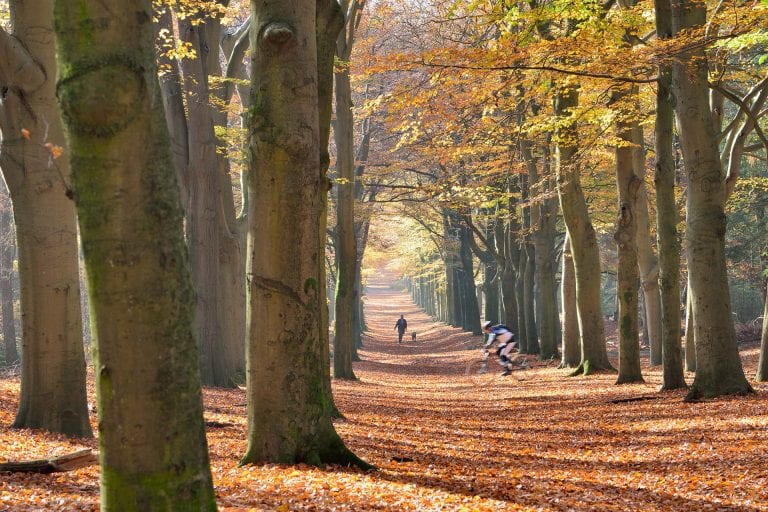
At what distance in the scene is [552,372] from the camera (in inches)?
851

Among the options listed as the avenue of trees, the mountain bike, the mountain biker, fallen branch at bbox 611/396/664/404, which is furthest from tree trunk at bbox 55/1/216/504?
the mountain bike

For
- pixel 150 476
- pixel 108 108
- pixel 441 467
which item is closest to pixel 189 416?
pixel 150 476

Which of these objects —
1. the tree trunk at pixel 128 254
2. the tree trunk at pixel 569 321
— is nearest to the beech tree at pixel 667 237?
the tree trunk at pixel 569 321

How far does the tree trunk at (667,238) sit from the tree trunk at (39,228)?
10.0 meters

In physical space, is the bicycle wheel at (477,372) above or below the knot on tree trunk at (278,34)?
below

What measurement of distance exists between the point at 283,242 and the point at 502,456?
Result: 425cm

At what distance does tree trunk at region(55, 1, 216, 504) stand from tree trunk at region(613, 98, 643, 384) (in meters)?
14.1

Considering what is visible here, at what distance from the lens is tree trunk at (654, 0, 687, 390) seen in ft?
45.8

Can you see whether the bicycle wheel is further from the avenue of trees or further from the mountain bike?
the avenue of trees

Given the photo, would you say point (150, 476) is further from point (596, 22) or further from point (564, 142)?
point (564, 142)

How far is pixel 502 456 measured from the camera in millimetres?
9297

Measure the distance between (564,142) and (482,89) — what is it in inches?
106

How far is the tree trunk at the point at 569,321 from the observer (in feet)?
71.5

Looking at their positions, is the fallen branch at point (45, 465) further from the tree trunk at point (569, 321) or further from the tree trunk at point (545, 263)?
the tree trunk at point (545, 263)
